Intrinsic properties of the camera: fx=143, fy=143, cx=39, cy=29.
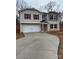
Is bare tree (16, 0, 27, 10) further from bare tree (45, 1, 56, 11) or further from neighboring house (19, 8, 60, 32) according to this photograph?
bare tree (45, 1, 56, 11)

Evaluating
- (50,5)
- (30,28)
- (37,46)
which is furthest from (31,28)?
(50,5)

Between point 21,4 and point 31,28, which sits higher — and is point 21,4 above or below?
above

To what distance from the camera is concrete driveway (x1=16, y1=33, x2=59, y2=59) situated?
4.67ft

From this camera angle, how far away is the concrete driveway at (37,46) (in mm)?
1425

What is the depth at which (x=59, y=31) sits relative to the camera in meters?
1.44

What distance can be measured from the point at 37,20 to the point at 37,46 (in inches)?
10.3

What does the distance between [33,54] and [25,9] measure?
46cm

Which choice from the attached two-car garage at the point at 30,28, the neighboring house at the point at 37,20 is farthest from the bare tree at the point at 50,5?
the attached two-car garage at the point at 30,28

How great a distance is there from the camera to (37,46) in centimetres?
144

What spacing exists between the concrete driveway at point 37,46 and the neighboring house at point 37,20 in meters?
0.06

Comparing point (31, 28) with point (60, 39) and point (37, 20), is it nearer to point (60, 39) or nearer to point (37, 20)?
point (37, 20)
